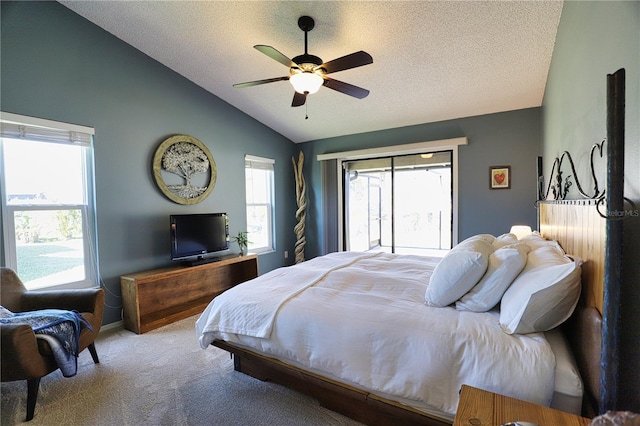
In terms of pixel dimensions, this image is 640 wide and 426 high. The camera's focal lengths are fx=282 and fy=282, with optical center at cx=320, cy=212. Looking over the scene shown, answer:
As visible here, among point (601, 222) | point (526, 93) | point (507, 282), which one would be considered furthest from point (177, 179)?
point (526, 93)

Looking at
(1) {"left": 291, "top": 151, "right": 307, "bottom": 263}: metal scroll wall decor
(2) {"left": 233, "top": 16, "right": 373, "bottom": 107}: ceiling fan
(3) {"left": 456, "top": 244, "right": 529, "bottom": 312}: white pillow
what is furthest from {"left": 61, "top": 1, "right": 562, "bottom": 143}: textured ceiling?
(3) {"left": 456, "top": 244, "right": 529, "bottom": 312}: white pillow

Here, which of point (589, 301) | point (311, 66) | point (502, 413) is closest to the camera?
point (502, 413)

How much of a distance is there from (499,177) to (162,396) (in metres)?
4.53

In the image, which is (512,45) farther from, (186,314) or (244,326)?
(186,314)

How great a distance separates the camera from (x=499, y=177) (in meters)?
3.99

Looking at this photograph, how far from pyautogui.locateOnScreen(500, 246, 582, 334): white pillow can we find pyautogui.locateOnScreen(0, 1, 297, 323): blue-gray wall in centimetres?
367

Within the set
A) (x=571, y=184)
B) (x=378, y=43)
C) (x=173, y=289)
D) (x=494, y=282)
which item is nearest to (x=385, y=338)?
(x=494, y=282)

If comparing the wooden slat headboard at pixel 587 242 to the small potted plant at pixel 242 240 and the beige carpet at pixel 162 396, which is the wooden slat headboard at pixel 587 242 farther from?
the small potted plant at pixel 242 240

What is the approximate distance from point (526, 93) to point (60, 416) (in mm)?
5277

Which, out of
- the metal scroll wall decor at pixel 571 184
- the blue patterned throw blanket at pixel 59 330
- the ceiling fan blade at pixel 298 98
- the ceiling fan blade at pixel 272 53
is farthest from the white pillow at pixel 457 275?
the blue patterned throw blanket at pixel 59 330

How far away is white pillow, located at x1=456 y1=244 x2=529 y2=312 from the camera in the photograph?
1485 mm

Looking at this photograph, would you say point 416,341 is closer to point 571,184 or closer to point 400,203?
point 571,184

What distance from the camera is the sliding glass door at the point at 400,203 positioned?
15.1 feet

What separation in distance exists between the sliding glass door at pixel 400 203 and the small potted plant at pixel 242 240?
6.24 ft
